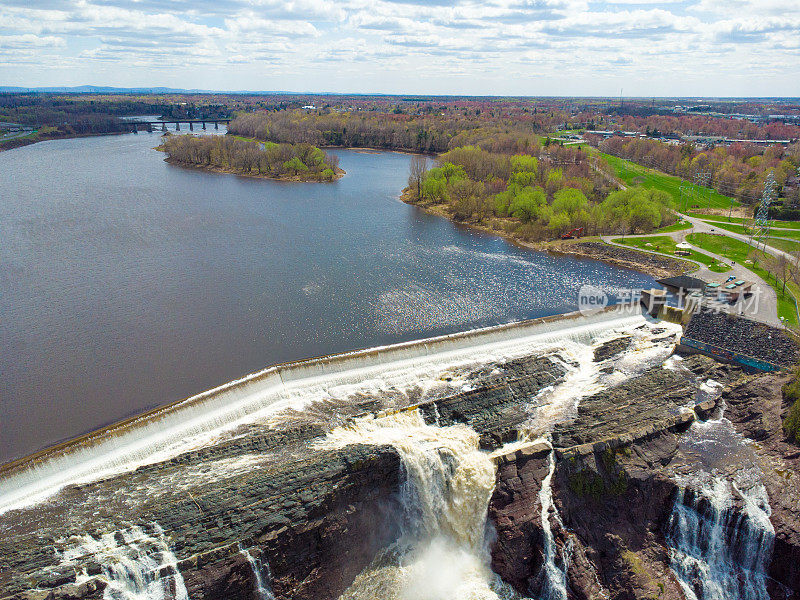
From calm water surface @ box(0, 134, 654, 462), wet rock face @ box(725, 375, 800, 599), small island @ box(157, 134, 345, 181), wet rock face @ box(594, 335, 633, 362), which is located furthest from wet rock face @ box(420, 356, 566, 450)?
small island @ box(157, 134, 345, 181)

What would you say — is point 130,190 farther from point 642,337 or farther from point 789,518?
point 789,518

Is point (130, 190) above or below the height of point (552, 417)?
above

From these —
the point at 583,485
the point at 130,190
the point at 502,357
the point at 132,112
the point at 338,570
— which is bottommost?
the point at 338,570

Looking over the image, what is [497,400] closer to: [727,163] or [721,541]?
[721,541]

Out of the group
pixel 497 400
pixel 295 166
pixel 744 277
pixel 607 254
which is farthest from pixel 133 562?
pixel 295 166

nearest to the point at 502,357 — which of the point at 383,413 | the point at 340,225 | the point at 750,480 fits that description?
the point at 383,413

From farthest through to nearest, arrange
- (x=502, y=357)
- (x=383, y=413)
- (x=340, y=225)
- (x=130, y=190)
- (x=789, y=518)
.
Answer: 1. (x=130, y=190)
2. (x=340, y=225)
3. (x=502, y=357)
4. (x=383, y=413)
5. (x=789, y=518)

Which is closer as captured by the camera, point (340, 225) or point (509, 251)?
point (509, 251)
